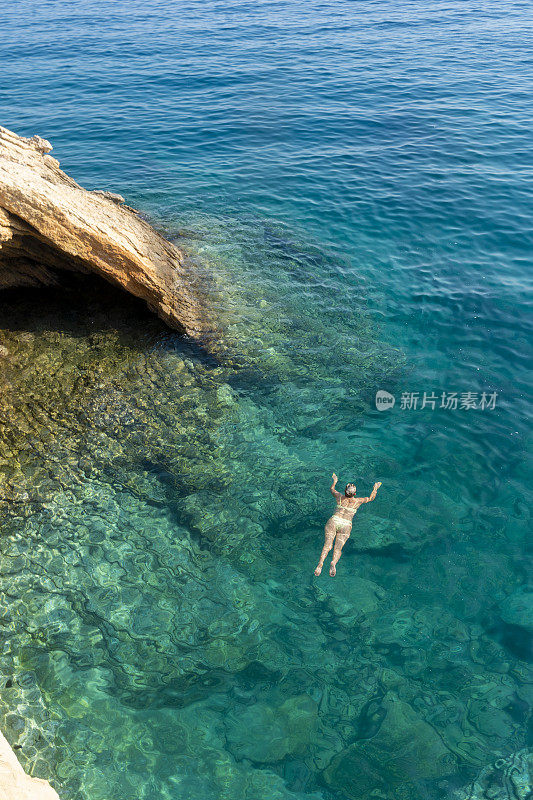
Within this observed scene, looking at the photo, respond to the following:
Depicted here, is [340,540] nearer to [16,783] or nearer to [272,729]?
[272,729]

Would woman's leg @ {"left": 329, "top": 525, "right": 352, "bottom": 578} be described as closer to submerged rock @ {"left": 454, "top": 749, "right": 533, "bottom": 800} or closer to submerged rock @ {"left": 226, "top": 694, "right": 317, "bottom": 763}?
submerged rock @ {"left": 226, "top": 694, "right": 317, "bottom": 763}

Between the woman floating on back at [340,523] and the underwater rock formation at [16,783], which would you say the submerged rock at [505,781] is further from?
the underwater rock formation at [16,783]

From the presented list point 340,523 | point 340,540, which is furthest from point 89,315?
point 340,540

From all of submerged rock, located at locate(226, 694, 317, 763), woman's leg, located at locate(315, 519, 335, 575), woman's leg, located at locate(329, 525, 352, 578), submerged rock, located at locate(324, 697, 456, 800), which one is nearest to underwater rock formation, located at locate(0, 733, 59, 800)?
submerged rock, located at locate(226, 694, 317, 763)

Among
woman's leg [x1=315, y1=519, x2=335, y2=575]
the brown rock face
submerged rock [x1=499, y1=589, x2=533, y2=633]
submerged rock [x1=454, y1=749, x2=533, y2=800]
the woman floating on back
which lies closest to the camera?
submerged rock [x1=454, y1=749, x2=533, y2=800]

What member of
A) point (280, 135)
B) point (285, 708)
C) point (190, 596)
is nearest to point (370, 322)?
point (190, 596)

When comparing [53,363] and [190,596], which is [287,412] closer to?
[190,596]
